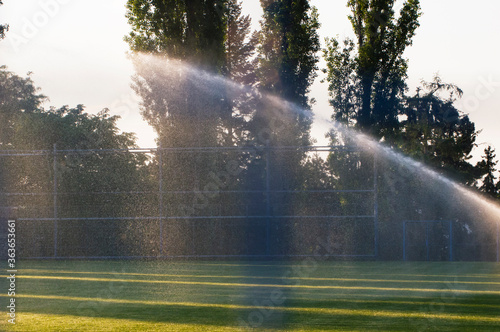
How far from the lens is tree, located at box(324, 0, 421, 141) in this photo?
20.4 metres

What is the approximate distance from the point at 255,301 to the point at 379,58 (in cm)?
1446

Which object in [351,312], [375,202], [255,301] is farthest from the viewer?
[375,202]

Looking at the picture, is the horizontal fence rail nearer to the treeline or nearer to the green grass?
the treeline

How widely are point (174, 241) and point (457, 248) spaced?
9.41 meters

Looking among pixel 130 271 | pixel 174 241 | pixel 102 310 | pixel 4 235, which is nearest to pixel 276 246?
pixel 174 241

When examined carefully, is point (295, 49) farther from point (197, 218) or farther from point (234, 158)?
point (197, 218)

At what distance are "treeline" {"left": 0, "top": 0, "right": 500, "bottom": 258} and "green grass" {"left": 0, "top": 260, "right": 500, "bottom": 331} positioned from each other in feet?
14.6

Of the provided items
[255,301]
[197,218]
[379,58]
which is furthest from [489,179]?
[255,301]

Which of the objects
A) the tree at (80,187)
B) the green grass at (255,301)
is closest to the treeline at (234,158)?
the tree at (80,187)

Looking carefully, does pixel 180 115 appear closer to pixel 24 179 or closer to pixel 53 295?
pixel 24 179

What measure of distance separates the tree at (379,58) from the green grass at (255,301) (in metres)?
9.49

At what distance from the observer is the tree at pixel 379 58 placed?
20.4 m

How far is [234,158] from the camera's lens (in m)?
17.1

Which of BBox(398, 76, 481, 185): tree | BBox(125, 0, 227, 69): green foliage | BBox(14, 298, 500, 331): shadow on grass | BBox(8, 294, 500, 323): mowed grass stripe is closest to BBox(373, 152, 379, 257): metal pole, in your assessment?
BBox(125, 0, 227, 69): green foliage
